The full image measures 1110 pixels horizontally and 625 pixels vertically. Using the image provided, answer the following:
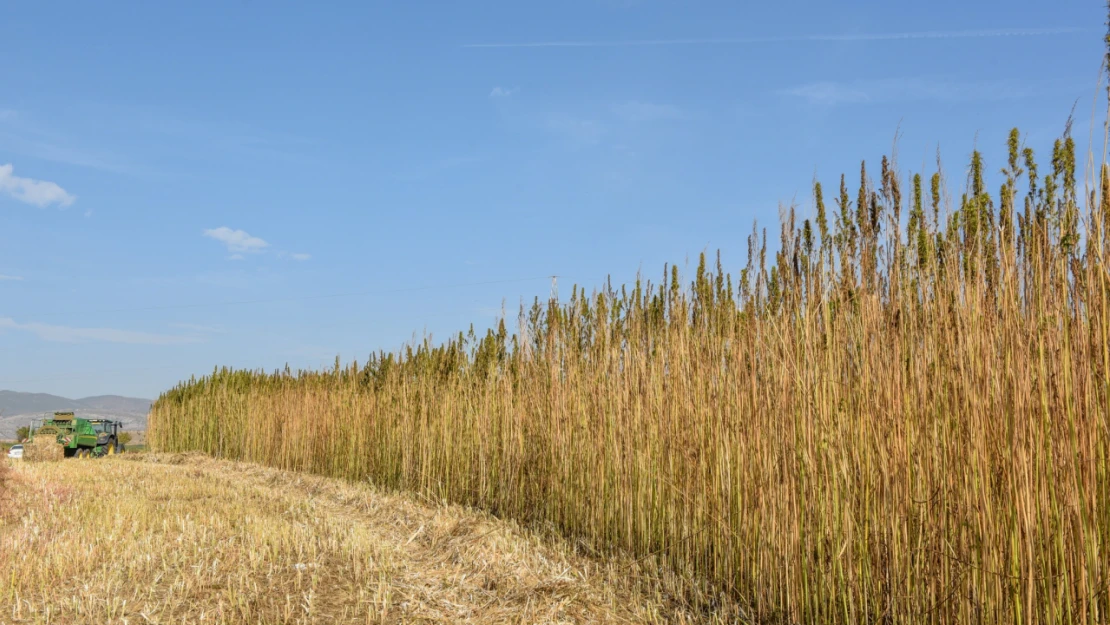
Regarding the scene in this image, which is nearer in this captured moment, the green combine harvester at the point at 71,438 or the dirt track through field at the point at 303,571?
the dirt track through field at the point at 303,571

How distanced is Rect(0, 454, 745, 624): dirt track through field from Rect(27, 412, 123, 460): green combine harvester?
10187 mm

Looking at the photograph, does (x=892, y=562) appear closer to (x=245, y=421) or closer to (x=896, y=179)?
(x=896, y=179)

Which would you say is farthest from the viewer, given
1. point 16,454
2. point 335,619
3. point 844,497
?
point 16,454

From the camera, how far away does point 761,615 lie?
2945 millimetres

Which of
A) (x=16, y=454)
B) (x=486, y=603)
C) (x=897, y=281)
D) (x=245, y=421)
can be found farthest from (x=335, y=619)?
(x=16, y=454)

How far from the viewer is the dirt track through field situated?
10.8ft

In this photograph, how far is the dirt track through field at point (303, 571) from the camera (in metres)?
3.28

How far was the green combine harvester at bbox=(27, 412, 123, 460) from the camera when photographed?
47.0 feet

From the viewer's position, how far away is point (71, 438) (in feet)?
50.2

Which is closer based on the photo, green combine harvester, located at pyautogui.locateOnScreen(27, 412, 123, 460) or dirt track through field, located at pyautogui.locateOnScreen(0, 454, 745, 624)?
dirt track through field, located at pyautogui.locateOnScreen(0, 454, 745, 624)

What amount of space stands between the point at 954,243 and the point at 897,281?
0.19 m

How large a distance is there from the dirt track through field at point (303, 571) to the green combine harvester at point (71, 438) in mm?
10187

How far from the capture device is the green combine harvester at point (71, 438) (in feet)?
47.0

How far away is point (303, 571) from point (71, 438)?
14365 millimetres
